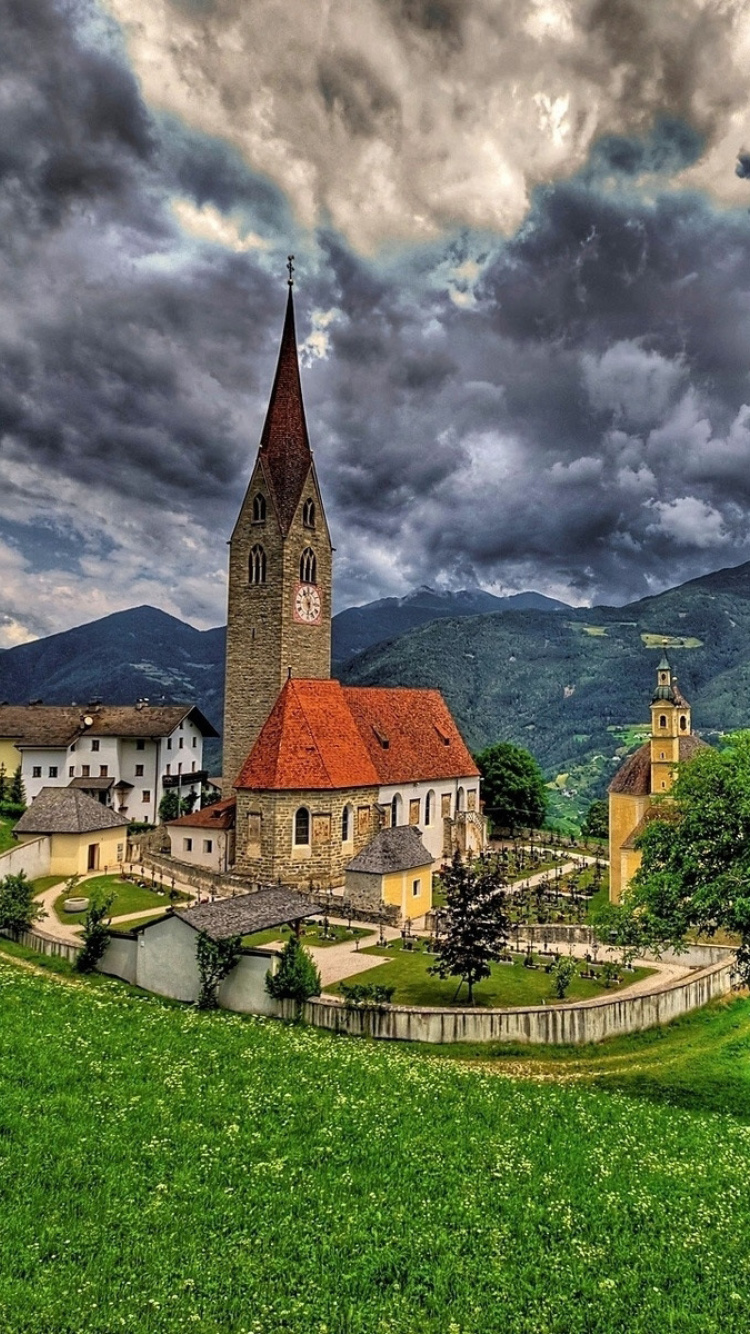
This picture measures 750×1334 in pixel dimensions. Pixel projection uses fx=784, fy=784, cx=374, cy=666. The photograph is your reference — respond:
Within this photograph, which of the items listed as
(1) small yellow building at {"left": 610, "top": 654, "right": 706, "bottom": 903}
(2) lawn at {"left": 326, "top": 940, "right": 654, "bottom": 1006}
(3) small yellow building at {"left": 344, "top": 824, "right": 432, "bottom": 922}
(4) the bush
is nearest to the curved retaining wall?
(2) lawn at {"left": 326, "top": 940, "right": 654, "bottom": 1006}

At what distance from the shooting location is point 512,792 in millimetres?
72125

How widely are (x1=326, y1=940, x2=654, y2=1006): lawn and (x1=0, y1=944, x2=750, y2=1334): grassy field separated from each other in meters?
7.96

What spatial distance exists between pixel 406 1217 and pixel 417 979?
17.9m

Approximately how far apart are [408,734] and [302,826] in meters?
13.7

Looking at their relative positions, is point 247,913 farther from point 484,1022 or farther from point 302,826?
point 302,826

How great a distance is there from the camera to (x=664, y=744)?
145 ft

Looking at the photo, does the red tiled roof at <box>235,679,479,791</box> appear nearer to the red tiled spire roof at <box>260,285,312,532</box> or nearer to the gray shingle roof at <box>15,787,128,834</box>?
the gray shingle roof at <box>15,787,128,834</box>

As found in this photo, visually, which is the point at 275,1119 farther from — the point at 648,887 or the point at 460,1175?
the point at 648,887

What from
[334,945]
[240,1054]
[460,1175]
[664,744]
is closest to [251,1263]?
[460,1175]

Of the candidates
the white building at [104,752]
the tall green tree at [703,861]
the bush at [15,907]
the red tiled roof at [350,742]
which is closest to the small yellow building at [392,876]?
the red tiled roof at [350,742]

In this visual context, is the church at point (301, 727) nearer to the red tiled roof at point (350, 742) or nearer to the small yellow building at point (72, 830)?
the red tiled roof at point (350, 742)

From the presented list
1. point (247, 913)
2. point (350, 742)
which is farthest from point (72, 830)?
point (247, 913)

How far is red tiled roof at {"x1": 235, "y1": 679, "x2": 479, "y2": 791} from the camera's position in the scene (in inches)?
1747

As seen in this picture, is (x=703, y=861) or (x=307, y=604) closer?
(x=703, y=861)
